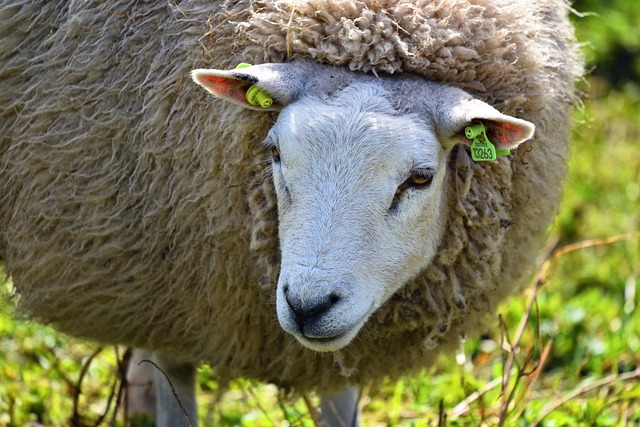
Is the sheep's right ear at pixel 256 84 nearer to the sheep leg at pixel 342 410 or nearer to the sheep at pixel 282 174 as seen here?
the sheep at pixel 282 174

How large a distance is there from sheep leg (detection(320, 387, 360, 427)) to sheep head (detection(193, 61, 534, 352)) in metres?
1.07

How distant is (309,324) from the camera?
2664 millimetres

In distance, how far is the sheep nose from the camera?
8.55 ft

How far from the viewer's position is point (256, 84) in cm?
285

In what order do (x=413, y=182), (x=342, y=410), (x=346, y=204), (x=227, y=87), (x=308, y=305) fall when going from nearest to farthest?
1. (x=308, y=305)
2. (x=346, y=204)
3. (x=413, y=182)
4. (x=227, y=87)
5. (x=342, y=410)

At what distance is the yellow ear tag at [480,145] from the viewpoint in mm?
2809

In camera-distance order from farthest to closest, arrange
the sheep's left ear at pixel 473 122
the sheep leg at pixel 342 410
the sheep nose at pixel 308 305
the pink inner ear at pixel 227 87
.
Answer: the sheep leg at pixel 342 410
the pink inner ear at pixel 227 87
the sheep's left ear at pixel 473 122
the sheep nose at pixel 308 305

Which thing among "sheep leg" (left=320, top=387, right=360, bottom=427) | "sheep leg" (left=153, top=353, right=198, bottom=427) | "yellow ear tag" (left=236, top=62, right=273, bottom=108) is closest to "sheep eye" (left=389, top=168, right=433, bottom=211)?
"yellow ear tag" (left=236, top=62, right=273, bottom=108)

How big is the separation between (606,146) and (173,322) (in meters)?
4.63

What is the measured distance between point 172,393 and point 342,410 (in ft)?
2.40

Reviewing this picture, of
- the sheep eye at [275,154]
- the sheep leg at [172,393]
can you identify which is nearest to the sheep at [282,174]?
the sheep eye at [275,154]

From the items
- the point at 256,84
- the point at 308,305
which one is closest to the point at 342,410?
the point at 308,305

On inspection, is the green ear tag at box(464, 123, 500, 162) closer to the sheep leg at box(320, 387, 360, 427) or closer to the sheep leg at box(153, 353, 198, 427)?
the sheep leg at box(320, 387, 360, 427)

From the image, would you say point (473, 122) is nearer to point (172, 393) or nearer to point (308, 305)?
point (308, 305)
